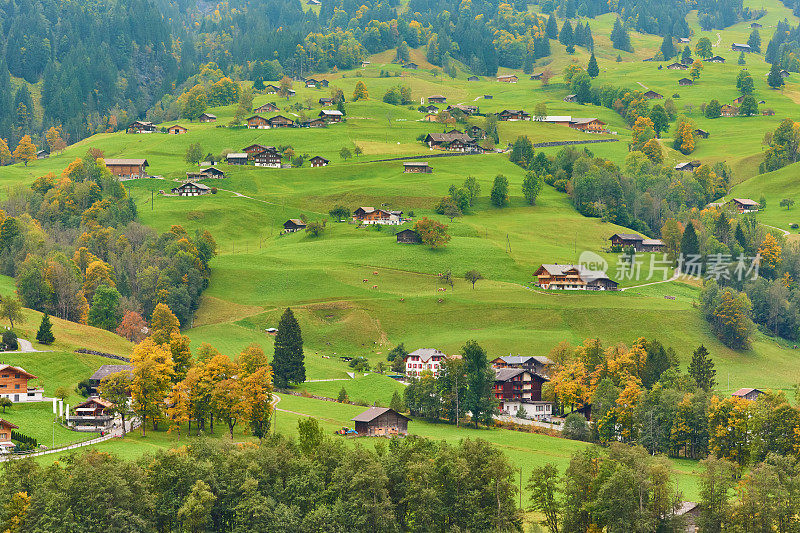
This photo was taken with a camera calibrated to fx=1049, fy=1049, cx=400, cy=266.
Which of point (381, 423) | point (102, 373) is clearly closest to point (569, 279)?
point (381, 423)

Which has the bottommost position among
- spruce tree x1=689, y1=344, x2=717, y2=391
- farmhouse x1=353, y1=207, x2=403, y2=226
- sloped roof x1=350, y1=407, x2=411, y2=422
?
spruce tree x1=689, y1=344, x2=717, y2=391

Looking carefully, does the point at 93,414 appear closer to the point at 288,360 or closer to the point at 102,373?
the point at 102,373

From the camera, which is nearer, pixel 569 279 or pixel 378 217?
pixel 569 279

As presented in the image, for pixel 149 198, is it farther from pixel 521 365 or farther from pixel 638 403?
pixel 638 403

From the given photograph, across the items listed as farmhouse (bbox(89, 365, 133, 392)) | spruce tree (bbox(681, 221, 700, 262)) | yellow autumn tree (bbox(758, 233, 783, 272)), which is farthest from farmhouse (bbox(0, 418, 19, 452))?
yellow autumn tree (bbox(758, 233, 783, 272))

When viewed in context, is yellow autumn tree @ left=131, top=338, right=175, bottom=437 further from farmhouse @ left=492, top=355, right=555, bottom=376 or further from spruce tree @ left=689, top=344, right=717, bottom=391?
spruce tree @ left=689, top=344, right=717, bottom=391

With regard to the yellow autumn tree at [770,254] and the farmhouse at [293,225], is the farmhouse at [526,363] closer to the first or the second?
the farmhouse at [293,225]
